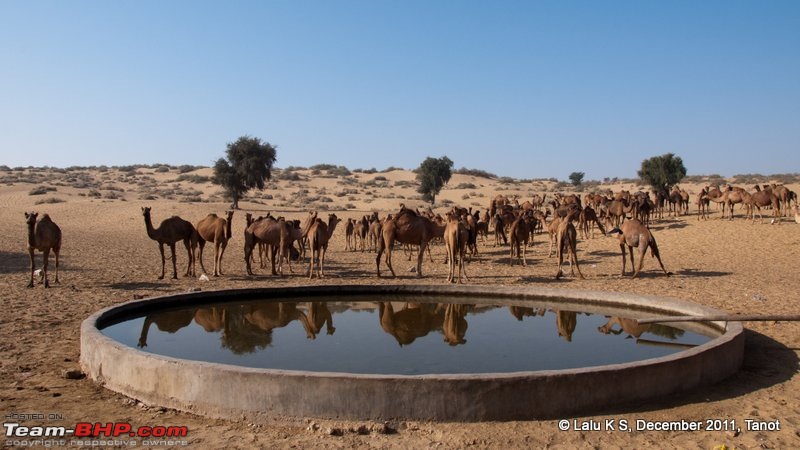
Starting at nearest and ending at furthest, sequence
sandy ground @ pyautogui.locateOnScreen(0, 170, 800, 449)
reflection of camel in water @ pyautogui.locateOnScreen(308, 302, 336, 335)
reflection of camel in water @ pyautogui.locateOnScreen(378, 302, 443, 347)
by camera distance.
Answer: sandy ground @ pyautogui.locateOnScreen(0, 170, 800, 449), reflection of camel in water @ pyautogui.locateOnScreen(378, 302, 443, 347), reflection of camel in water @ pyautogui.locateOnScreen(308, 302, 336, 335)

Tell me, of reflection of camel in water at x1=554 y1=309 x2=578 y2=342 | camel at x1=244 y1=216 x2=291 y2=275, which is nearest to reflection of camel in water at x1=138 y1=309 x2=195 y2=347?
camel at x1=244 y1=216 x2=291 y2=275

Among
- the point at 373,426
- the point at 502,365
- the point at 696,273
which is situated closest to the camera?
the point at 373,426

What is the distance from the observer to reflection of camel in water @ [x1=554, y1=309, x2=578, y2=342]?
35.3ft

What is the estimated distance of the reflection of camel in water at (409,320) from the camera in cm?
1060

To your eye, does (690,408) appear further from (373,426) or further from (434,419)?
(373,426)

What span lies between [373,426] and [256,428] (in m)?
1.18

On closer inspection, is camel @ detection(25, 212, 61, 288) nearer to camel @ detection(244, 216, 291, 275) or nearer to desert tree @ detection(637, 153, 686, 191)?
camel @ detection(244, 216, 291, 275)

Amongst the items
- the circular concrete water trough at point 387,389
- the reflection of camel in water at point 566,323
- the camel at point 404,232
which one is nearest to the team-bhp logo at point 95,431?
the circular concrete water trough at point 387,389

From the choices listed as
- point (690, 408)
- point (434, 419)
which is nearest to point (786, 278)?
point (690, 408)

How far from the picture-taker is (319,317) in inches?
477

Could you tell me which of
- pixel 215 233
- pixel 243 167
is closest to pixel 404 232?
pixel 215 233

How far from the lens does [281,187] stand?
69.7 meters

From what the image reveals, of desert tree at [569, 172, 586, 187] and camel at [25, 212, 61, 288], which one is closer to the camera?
camel at [25, 212, 61, 288]

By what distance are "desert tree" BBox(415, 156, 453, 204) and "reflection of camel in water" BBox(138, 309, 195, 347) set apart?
147 feet
